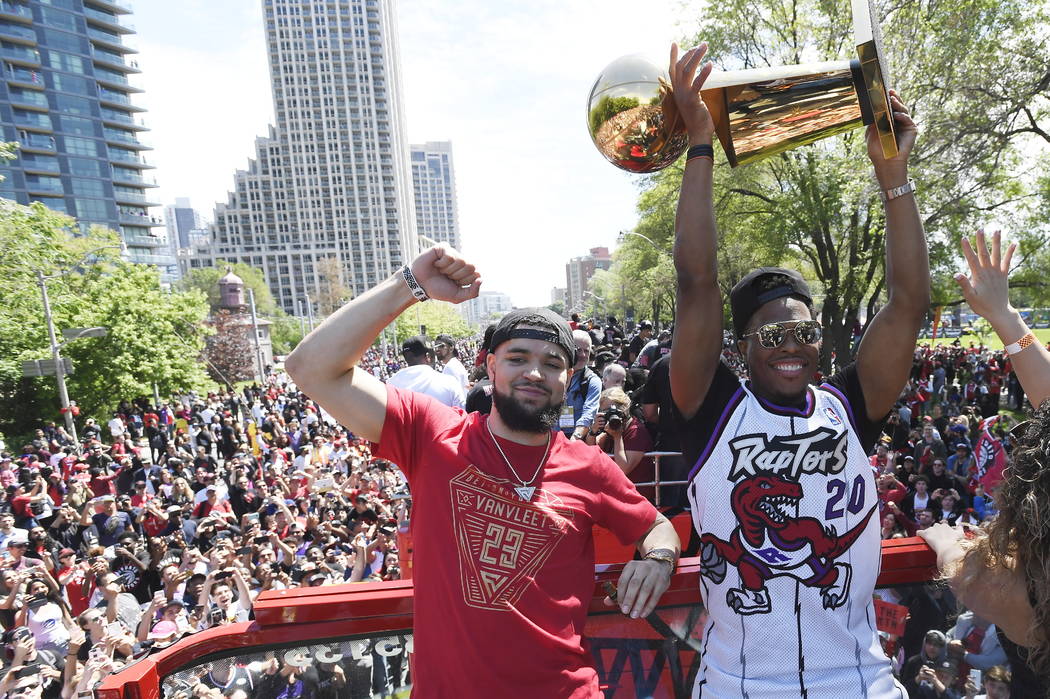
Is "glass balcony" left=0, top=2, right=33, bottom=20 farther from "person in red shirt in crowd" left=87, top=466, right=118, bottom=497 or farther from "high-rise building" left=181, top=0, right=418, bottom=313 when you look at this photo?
"person in red shirt in crowd" left=87, top=466, right=118, bottom=497

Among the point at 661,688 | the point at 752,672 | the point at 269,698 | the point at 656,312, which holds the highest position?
the point at 752,672

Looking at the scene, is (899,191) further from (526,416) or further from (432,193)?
(432,193)

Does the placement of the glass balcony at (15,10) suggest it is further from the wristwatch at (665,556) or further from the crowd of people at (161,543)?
the wristwatch at (665,556)

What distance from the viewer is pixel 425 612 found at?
1809mm

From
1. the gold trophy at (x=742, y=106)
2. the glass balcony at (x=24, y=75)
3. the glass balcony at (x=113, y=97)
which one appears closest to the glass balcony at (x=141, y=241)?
the glass balcony at (x=113, y=97)

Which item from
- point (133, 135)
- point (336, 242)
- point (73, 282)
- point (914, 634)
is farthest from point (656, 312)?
point (336, 242)

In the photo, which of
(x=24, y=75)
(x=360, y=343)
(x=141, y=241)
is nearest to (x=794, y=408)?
(x=360, y=343)

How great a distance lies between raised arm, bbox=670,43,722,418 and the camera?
1.81 m

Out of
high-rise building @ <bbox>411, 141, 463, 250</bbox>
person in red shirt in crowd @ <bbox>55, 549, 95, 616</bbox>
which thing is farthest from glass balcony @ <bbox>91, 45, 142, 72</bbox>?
high-rise building @ <bbox>411, 141, 463, 250</bbox>

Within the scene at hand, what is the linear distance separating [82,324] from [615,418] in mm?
25154

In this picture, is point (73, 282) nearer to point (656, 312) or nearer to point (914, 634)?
point (914, 634)

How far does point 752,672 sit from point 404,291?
1560 mm

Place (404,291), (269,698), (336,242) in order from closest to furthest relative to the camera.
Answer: (404,291), (269,698), (336,242)

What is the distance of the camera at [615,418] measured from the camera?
4.26 meters
